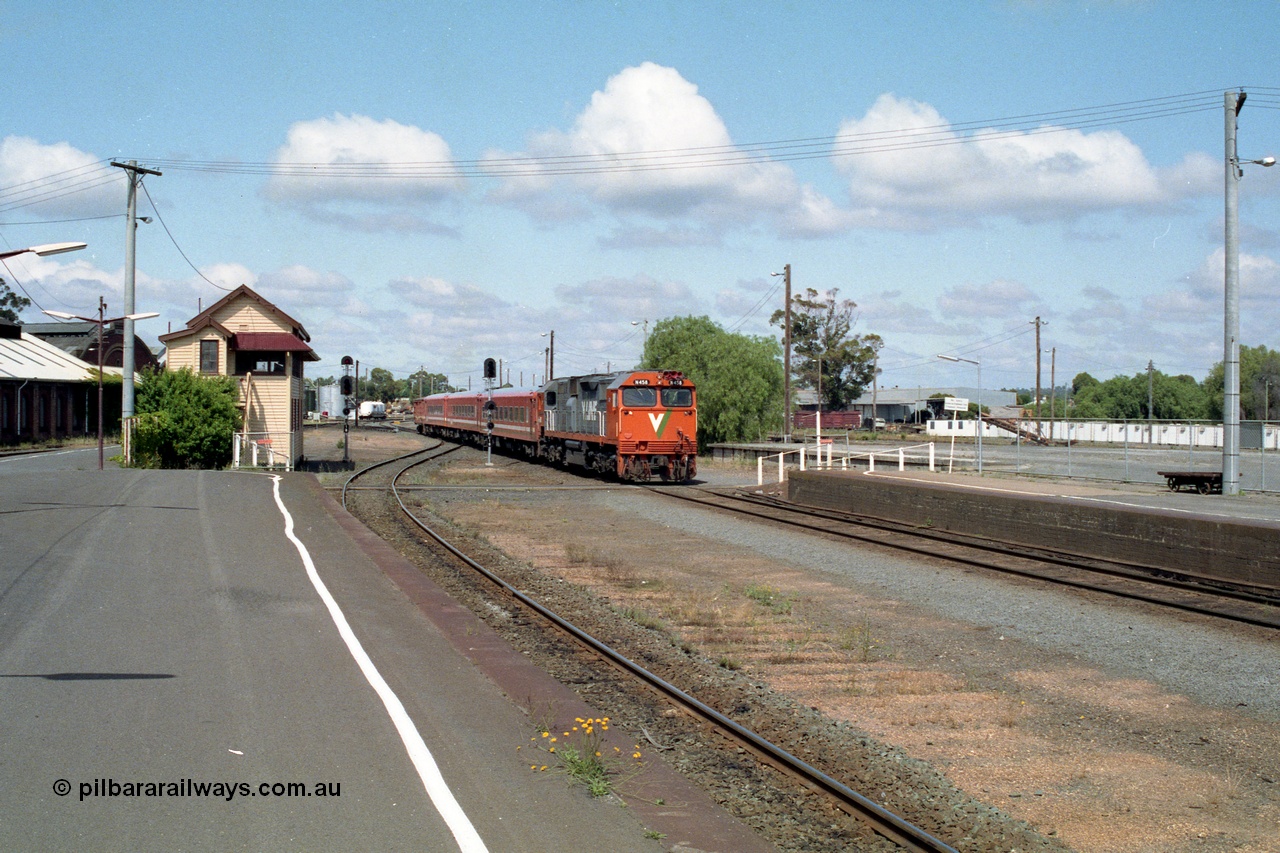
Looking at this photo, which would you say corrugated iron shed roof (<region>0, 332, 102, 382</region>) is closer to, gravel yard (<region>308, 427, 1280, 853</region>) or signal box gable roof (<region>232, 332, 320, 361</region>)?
signal box gable roof (<region>232, 332, 320, 361</region>)

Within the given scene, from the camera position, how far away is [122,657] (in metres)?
7.89

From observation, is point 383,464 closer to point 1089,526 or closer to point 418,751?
point 1089,526

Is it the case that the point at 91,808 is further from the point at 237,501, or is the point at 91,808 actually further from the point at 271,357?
the point at 271,357

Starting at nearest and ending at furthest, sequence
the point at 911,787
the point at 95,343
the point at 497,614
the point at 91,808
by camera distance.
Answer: the point at 91,808 → the point at 911,787 → the point at 497,614 → the point at 95,343

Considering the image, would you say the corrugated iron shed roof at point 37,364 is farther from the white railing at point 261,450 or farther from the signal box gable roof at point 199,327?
the white railing at point 261,450

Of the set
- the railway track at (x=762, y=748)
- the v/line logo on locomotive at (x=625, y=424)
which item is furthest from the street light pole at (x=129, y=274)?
the railway track at (x=762, y=748)

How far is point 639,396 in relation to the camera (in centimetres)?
3080

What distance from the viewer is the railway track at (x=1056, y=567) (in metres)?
11.7

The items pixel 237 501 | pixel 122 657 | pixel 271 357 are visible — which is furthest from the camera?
pixel 271 357

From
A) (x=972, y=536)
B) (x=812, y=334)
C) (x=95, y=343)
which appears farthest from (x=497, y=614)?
(x=812, y=334)

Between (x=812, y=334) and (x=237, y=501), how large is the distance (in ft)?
294

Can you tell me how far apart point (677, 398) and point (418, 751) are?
1016 inches

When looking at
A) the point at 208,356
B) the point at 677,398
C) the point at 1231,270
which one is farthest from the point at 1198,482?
the point at 208,356

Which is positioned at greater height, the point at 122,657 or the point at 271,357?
the point at 271,357
